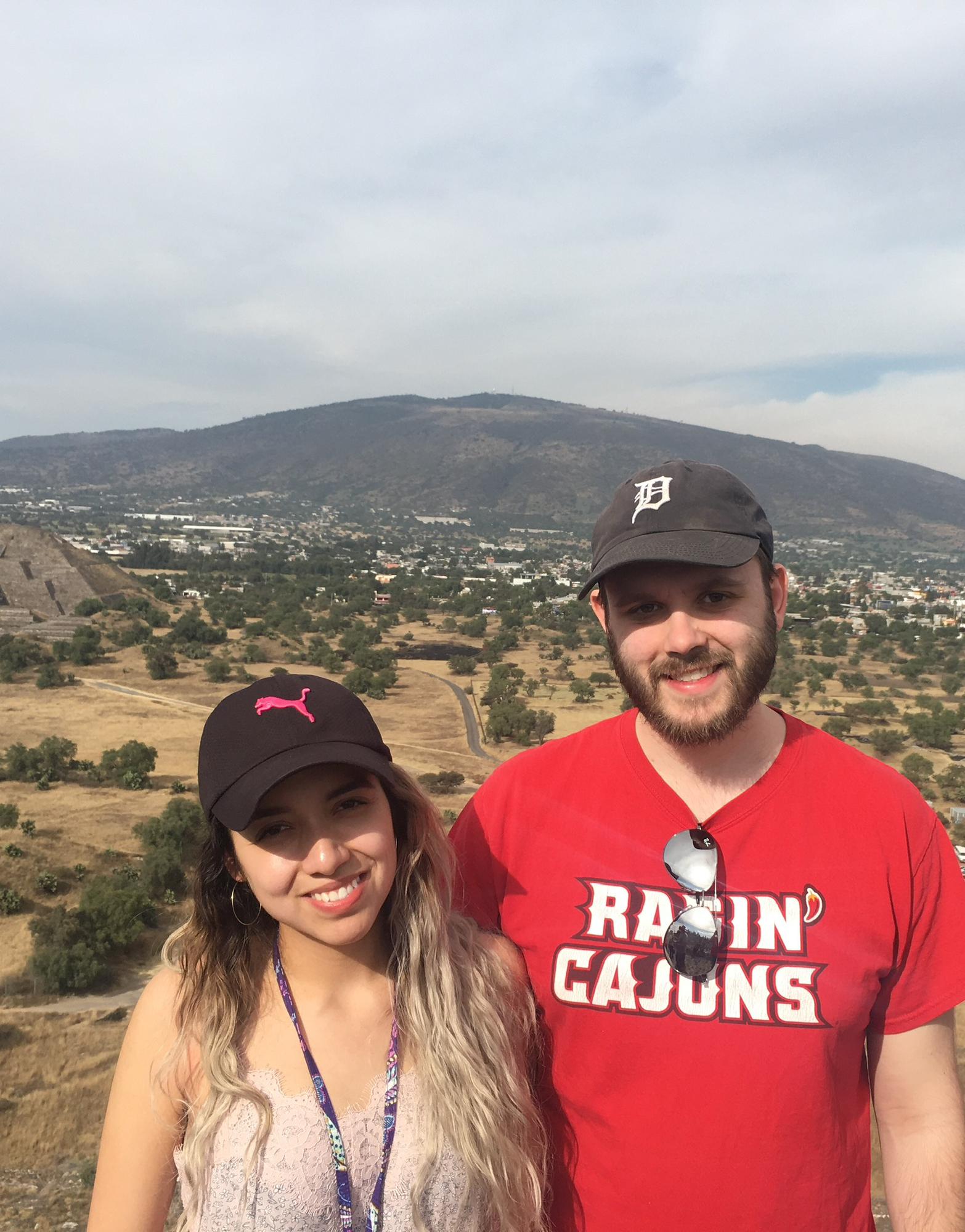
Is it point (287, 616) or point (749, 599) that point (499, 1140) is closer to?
point (749, 599)

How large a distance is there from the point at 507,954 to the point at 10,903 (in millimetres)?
16553

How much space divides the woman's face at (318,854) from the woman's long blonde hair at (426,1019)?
0.64 feet

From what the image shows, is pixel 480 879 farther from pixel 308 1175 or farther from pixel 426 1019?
pixel 308 1175

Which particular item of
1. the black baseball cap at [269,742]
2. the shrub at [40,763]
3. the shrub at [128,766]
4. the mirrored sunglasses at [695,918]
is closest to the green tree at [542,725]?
the shrub at [128,766]

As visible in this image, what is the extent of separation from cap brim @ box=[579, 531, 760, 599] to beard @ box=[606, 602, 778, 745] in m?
0.29

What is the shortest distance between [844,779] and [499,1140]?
1.59 meters

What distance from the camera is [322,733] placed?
2.40 meters

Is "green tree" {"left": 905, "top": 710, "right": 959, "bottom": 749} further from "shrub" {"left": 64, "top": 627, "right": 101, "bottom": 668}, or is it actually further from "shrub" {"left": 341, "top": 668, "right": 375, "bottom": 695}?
"shrub" {"left": 64, "top": 627, "right": 101, "bottom": 668}

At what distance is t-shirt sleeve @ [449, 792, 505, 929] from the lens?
291cm

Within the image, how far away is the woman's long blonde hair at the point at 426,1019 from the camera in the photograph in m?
2.33

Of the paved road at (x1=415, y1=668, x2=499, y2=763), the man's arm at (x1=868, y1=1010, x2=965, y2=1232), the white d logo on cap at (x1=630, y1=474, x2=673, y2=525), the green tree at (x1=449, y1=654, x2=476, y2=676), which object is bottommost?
the paved road at (x1=415, y1=668, x2=499, y2=763)

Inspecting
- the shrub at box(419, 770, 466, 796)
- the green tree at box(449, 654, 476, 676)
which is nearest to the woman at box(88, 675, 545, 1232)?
the shrub at box(419, 770, 466, 796)

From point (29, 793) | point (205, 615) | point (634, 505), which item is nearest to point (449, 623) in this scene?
point (205, 615)

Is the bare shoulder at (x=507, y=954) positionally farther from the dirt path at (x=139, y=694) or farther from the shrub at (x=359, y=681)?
the shrub at (x=359, y=681)
